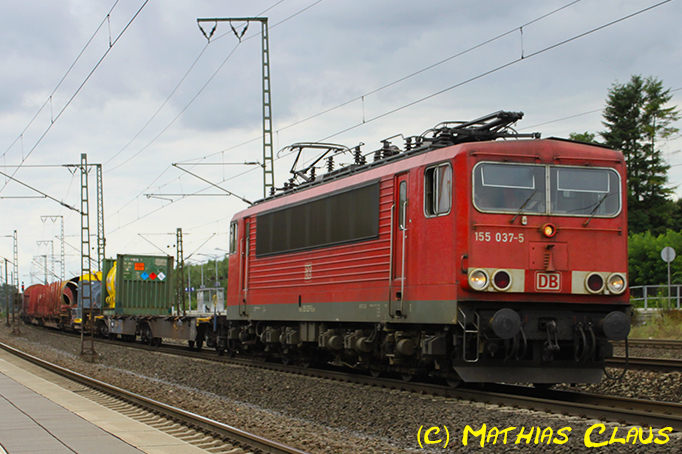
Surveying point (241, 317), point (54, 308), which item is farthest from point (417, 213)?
point (54, 308)

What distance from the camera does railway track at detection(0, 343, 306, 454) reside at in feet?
28.0

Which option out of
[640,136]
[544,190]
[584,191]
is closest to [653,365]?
[584,191]

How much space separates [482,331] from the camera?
1067 cm

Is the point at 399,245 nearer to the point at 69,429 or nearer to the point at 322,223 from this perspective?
the point at 322,223

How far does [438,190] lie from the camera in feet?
37.9

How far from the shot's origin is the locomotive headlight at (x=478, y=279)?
10664 mm

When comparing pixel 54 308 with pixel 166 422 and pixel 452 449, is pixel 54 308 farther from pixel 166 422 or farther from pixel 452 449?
pixel 452 449

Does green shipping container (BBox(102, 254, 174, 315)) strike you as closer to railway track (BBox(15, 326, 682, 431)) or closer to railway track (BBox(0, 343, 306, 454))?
railway track (BBox(0, 343, 306, 454))

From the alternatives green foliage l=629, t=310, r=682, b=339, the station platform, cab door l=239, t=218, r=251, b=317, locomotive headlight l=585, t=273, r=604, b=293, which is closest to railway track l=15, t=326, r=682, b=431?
locomotive headlight l=585, t=273, r=604, b=293

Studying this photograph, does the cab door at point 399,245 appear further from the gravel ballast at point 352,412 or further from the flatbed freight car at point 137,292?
the flatbed freight car at point 137,292

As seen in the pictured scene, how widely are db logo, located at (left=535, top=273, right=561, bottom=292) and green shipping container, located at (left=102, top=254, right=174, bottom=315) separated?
80.0ft

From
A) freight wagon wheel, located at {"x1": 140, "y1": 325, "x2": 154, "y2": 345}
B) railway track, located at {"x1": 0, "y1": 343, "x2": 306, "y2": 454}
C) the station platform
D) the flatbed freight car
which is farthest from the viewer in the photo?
the flatbed freight car

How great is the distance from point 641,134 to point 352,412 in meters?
57.2

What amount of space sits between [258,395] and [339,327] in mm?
2219
